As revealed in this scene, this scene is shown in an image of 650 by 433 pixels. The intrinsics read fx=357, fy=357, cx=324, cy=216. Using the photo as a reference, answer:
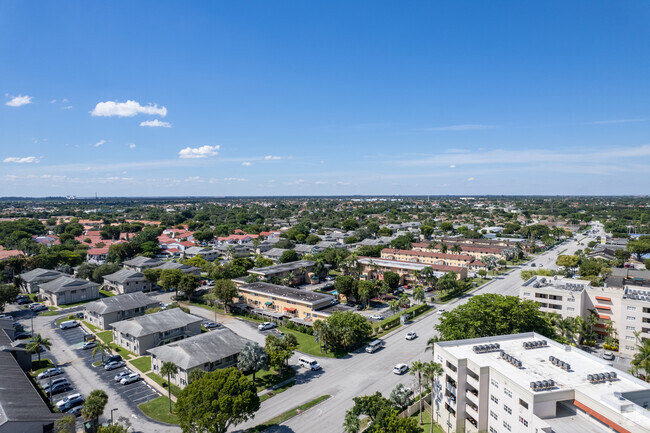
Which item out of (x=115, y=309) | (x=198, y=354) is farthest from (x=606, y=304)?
(x=115, y=309)

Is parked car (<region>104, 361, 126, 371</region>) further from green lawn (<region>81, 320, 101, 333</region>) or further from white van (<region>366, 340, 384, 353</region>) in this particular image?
white van (<region>366, 340, 384, 353</region>)

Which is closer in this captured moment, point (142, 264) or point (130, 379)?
point (130, 379)

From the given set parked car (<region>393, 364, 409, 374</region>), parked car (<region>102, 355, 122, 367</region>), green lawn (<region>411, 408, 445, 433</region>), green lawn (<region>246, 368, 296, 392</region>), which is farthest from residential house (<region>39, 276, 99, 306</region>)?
green lawn (<region>411, 408, 445, 433</region>)

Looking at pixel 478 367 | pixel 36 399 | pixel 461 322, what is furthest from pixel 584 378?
pixel 36 399

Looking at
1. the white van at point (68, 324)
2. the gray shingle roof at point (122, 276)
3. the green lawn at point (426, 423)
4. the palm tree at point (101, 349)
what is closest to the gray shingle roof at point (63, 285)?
the gray shingle roof at point (122, 276)

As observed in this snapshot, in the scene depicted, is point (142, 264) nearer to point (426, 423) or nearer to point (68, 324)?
point (68, 324)
